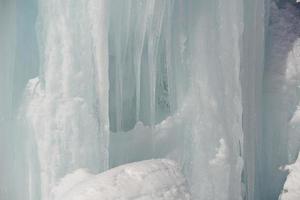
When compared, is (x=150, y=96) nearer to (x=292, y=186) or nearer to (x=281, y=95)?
(x=281, y=95)

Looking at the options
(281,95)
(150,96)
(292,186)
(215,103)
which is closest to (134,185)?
(150,96)

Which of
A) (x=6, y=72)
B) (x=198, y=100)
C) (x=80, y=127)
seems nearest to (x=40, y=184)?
(x=80, y=127)

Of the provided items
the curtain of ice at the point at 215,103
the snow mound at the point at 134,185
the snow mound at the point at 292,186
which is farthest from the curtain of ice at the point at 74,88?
the snow mound at the point at 292,186

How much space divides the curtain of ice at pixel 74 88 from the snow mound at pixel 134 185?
19cm

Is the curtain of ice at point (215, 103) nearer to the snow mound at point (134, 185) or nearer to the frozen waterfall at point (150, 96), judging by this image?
the frozen waterfall at point (150, 96)

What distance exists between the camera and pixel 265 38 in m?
3.39

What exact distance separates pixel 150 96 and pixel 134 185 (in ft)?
2.17

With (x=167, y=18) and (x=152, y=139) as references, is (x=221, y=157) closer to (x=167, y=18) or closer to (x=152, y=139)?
(x=152, y=139)

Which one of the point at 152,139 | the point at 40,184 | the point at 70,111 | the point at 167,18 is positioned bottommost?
the point at 40,184

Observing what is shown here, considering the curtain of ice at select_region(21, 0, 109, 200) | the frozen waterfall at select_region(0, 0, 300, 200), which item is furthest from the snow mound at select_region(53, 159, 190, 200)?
the curtain of ice at select_region(21, 0, 109, 200)

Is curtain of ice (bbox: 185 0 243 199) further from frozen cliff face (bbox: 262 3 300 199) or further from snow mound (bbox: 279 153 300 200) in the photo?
frozen cliff face (bbox: 262 3 300 199)

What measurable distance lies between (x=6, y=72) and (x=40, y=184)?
0.77 m

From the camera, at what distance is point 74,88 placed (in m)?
2.86

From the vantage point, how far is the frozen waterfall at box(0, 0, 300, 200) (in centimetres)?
285
